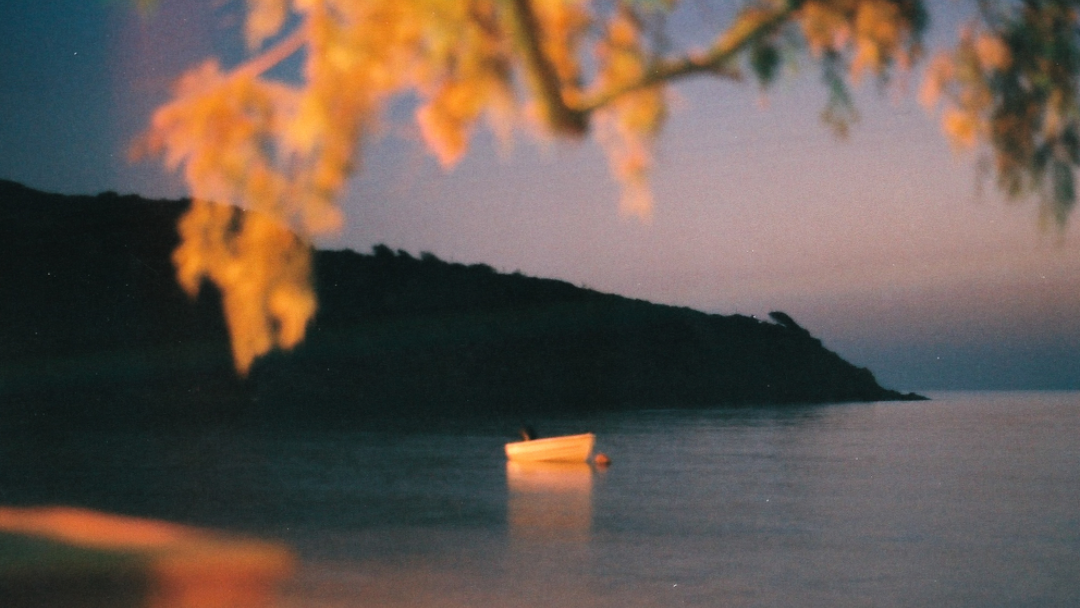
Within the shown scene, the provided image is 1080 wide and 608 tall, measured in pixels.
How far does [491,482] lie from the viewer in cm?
3412

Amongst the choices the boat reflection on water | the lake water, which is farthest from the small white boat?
the lake water

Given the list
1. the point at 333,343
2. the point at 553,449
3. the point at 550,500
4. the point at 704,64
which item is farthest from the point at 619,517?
the point at 333,343

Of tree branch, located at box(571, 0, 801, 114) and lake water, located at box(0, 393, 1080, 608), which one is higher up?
tree branch, located at box(571, 0, 801, 114)

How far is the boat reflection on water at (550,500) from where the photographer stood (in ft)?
71.6

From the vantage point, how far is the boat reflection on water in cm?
2182

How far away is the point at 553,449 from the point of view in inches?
1491

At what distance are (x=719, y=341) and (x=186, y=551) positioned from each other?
136m

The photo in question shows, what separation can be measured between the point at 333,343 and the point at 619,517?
285 ft

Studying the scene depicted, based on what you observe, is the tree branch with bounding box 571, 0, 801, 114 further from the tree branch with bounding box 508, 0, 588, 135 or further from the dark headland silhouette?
the dark headland silhouette

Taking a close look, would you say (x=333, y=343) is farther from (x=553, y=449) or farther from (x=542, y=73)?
(x=542, y=73)

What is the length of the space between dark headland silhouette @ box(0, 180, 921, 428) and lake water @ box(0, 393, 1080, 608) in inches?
1482

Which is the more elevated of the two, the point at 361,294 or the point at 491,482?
the point at 361,294

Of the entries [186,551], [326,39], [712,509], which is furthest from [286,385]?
[326,39]

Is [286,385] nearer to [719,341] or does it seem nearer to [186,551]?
[719,341]
